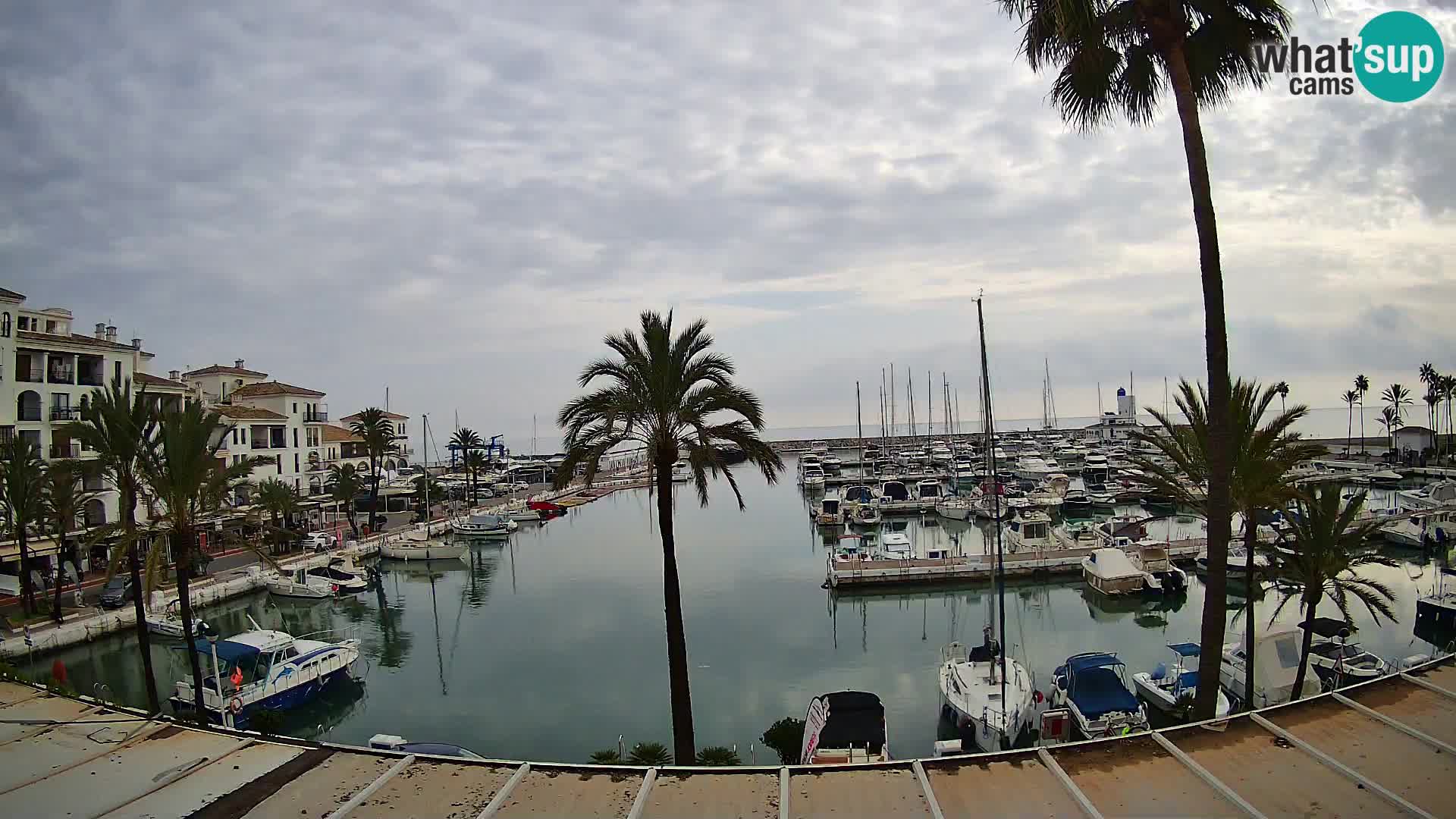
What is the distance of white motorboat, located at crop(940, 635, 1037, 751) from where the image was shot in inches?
704

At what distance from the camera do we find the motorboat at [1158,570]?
3394 cm

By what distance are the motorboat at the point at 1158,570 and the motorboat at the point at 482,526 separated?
42016mm

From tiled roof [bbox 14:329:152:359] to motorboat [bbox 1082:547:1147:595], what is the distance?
49.1m

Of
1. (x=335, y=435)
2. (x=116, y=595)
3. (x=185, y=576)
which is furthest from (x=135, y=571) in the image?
(x=335, y=435)

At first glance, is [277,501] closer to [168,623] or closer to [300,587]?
[300,587]

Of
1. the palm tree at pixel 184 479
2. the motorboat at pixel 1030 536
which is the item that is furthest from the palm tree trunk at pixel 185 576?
the motorboat at pixel 1030 536

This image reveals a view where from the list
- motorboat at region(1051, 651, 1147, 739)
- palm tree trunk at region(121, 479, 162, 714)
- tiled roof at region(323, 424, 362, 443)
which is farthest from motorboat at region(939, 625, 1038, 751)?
tiled roof at region(323, 424, 362, 443)

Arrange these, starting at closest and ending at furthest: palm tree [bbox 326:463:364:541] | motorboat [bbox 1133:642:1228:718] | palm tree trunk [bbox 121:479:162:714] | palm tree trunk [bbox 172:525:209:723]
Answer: palm tree trunk [bbox 172:525:209:723] < palm tree trunk [bbox 121:479:162:714] < motorboat [bbox 1133:642:1228:718] < palm tree [bbox 326:463:364:541]

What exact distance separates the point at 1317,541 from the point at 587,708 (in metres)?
18.2

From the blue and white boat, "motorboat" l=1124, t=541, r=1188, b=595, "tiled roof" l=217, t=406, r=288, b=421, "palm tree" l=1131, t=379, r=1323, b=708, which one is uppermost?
"tiled roof" l=217, t=406, r=288, b=421

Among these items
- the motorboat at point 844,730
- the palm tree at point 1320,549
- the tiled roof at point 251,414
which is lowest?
the motorboat at point 844,730

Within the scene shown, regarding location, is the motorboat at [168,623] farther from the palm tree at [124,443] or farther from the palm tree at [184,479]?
the palm tree at [184,479]

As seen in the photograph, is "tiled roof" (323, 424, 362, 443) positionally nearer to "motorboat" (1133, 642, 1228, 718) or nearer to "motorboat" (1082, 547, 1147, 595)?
"motorboat" (1082, 547, 1147, 595)

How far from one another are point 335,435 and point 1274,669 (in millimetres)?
72799
